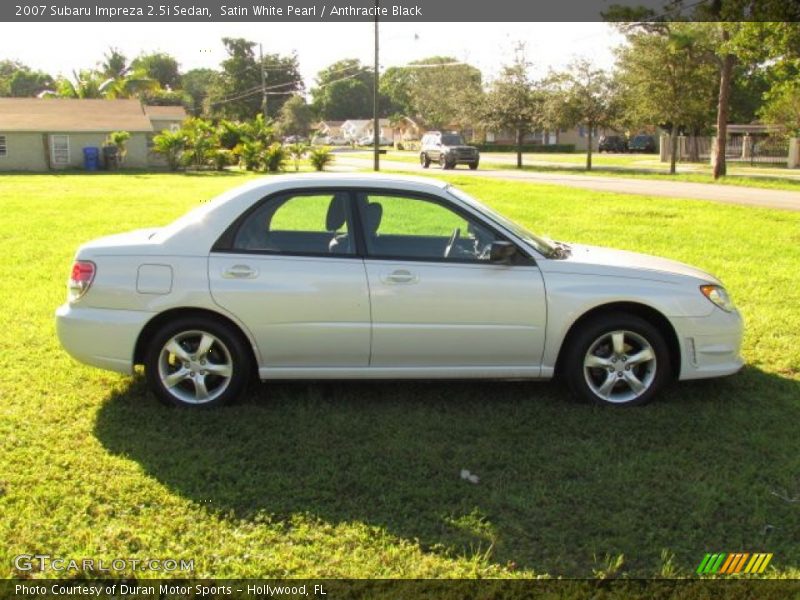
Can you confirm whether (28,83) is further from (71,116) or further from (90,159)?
(90,159)

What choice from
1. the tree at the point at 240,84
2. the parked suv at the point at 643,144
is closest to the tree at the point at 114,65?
the tree at the point at 240,84

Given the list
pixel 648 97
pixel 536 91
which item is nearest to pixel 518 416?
pixel 648 97

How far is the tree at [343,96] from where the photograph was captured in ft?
423

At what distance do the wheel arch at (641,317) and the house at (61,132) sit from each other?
3976cm

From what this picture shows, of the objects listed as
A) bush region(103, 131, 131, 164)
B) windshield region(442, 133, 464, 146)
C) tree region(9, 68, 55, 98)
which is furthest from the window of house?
tree region(9, 68, 55, 98)

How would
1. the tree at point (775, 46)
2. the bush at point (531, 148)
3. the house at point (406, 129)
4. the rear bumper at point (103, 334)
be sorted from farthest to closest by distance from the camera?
1. the house at point (406, 129)
2. the bush at point (531, 148)
3. the tree at point (775, 46)
4. the rear bumper at point (103, 334)

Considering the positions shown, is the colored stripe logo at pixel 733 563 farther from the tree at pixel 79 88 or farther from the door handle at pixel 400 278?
the tree at pixel 79 88

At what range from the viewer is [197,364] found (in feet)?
16.6

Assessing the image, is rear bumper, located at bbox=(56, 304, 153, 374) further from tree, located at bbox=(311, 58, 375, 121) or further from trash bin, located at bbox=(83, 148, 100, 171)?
tree, located at bbox=(311, 58, 375, 121)

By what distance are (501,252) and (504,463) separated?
1.38 meters

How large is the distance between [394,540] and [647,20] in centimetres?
2948

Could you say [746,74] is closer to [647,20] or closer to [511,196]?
[647,20]
